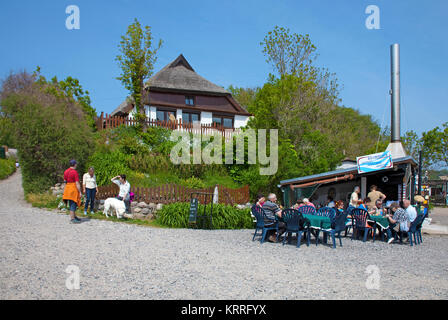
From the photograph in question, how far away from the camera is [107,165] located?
16766mm

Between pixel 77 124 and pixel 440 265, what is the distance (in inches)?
598

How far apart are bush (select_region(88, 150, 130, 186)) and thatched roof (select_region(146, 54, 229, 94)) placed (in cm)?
1525

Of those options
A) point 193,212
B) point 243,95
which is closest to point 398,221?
point 193,212

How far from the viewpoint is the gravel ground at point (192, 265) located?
17.9 ft

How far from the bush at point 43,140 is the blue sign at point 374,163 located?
1169cm

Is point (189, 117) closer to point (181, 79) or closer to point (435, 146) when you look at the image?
point (181, 79)

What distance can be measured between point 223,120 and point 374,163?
72.4 ft

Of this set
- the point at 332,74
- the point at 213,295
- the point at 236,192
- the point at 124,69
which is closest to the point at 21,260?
the point at 213,295

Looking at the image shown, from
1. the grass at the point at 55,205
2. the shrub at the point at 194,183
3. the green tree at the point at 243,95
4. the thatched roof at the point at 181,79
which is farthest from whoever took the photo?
the green tree at the point at 243,95

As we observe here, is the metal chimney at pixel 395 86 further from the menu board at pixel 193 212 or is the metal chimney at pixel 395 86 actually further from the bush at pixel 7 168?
the bush at pixel 7 168

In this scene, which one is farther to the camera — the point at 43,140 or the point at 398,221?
the point at 43,140

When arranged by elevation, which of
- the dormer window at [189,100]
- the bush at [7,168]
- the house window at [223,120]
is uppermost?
the dormer window at [189,100]

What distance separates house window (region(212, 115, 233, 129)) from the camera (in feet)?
116

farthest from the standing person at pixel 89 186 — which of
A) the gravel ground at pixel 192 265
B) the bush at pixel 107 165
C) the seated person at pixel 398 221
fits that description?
the seated person at pixel 398 221
